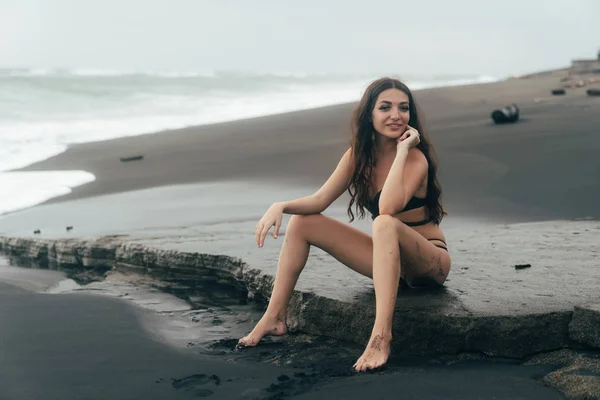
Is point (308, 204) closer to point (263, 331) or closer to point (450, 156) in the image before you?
point (263, 331)

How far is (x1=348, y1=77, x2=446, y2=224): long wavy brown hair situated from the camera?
13.9 feet

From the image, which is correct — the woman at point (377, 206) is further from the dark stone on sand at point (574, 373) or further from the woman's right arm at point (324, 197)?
the dark stone on sand at point (574, 373)

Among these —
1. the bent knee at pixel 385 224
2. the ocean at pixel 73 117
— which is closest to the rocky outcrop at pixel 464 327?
the bent knee at pixel 385 224

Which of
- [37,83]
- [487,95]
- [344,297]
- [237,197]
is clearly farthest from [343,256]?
[37,83]

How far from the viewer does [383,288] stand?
12.0ft

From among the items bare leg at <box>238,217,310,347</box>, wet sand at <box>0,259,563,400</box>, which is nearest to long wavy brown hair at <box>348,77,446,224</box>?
bare leg at <box>238,217,310,347</box>

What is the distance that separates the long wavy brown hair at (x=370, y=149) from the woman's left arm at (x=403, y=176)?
0.32 feet

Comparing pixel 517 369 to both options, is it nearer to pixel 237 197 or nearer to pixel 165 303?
pixel 165 303

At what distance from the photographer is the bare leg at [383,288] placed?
3541mm

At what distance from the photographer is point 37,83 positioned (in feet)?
99.0

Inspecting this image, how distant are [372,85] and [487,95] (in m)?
15.1

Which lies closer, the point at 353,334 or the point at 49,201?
the point at 353,334

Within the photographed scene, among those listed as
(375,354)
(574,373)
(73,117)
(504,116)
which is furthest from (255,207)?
(73,117)

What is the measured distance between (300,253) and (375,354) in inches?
29.0
